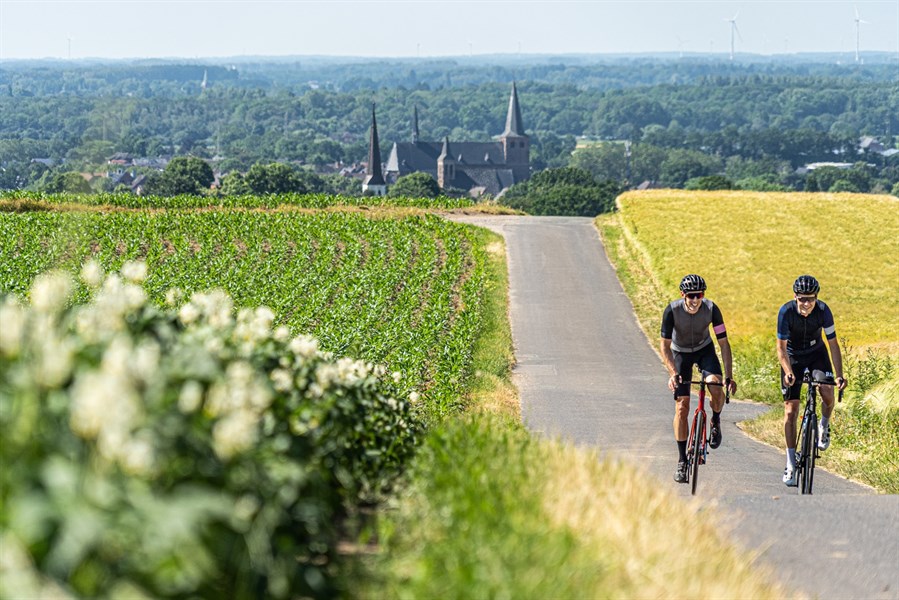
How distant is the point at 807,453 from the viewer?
484 inches

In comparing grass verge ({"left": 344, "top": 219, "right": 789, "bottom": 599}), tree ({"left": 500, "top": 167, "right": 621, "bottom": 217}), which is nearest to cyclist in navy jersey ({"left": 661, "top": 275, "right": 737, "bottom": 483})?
grass verge ({"left": 344, "top": 219, "right": 789, "bottom": 599})

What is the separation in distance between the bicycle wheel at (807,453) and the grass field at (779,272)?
1.34m

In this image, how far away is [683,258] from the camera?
3791 centimetres

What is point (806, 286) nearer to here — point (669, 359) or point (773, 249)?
point (669, 359)

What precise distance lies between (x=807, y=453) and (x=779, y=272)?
25256mm

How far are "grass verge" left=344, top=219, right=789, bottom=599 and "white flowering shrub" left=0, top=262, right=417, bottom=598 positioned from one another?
1.33 ft

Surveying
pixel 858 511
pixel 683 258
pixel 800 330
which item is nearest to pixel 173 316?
pixel 858 511

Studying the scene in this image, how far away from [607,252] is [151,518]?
37670mm

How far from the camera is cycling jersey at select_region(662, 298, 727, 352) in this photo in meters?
12.1

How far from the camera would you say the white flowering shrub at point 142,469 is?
11.9 feet

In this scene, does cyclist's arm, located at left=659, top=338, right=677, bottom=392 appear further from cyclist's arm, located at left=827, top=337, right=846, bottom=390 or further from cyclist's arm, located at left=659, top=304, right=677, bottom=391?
cyclist's arm, located at left=827, top=337, right=846, bottom=390

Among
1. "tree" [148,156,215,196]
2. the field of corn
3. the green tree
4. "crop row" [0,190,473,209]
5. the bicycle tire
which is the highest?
the field of corn

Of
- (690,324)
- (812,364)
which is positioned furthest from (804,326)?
(690,324)

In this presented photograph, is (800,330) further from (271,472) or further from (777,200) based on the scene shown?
(777,200)
